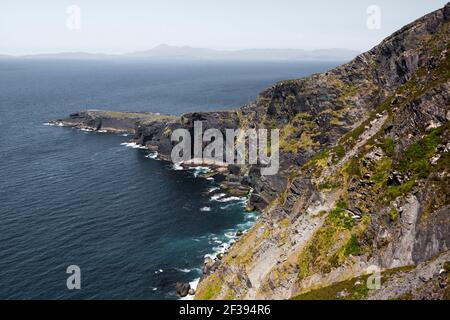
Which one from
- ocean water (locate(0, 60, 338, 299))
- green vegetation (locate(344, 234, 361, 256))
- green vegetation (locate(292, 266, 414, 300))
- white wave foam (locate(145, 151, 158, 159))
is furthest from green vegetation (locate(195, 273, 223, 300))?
white wave foam (locate(145, 151, 158, 159))

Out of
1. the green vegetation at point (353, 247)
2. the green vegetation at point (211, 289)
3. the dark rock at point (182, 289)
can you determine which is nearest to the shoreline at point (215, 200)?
the dark rock at point (182, 289)

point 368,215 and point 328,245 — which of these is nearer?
point 368,215

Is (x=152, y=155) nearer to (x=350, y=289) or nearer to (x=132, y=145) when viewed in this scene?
(x=132, y=145)

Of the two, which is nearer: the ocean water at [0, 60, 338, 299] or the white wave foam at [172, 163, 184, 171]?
the ocean water at [0, 60, 338, 299]

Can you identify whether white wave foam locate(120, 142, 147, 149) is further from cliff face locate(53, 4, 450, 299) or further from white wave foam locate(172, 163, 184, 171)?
cliff face locate(53, 4, 450, 299)

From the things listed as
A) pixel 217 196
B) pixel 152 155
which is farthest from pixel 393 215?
pixel 152 155

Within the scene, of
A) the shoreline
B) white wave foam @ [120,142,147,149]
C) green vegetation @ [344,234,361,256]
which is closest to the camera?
green vegetation @ [344,234,361,256]

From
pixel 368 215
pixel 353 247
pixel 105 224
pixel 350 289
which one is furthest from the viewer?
pixel 105 224

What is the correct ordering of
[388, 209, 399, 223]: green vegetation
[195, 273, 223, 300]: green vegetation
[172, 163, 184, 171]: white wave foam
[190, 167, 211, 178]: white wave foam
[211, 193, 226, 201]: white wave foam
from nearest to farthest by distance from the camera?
[388, 209, 399, 223]: green vegetation
[195, 273, 223, 300]: green vegetation
[211, 193, 226, 201]: white wave foam
[190, 167, 211, 178]: white wave foam
[172, 163, 184, 171]: white wave foam

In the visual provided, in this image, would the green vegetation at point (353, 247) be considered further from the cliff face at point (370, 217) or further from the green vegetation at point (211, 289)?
the green vegetation at point (211, 289)

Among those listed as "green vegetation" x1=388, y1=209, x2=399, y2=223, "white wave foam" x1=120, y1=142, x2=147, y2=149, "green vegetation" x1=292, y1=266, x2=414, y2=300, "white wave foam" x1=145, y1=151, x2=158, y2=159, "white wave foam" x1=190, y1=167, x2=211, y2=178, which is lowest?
"white wave foam" x1=190, y1=167, x2=211, y2=178
